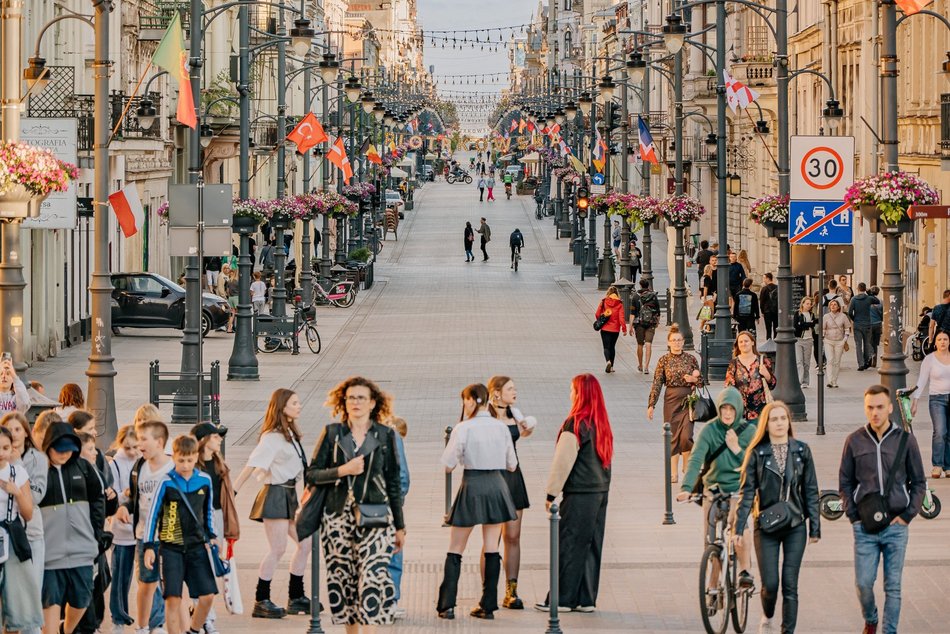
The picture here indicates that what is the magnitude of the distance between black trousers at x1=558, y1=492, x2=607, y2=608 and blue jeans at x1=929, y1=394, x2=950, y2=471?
6780 millimetres

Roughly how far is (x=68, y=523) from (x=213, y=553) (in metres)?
0.91

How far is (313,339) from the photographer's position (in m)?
38.7

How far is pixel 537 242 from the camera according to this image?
8306 centimetres

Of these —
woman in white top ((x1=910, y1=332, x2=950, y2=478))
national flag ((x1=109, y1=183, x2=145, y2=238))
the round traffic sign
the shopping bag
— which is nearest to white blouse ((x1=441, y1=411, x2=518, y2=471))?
the shopping bag

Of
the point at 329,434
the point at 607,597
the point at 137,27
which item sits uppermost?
the point at 137,27

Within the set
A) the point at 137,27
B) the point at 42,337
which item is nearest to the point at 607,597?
the point at 42,337

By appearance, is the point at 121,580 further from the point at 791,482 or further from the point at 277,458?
the point at 791,482

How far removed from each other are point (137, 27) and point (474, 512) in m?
37.9

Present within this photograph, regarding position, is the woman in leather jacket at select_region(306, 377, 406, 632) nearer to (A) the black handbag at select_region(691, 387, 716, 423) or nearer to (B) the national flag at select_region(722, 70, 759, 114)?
(A) the black handbag at select_region(691, 387, 716, 423)

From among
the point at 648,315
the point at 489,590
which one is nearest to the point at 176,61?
the point at 489,590

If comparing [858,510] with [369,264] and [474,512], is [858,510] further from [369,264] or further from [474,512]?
[369,264]

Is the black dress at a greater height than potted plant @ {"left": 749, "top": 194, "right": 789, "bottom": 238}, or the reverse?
potted plant @ {"left": 749, "top": 194, "right": 789, "bottom": 238}

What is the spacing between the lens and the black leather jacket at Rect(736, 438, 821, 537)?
41.2 feet

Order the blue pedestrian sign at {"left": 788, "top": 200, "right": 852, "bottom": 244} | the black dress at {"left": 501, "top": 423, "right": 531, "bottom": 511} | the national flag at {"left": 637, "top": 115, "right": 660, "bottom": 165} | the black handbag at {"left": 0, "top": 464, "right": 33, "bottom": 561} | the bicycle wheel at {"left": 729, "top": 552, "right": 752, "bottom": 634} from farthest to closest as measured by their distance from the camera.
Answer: the national flag at {"left": 637, "top": 115, "right": 660, "bottom": 165}
the blue pedestrian sign at {"left": 788, "top": 200, "right": 852, "bottom": 244}
the black dress at {"left": 501, "top": 423, "right": 531, "bottom": 511}
the bicycle wheel at {"left": 729, "top": 552, "right": 752, "bottom": 634}
the black handbag at {"left": 0, "top": 464, "right": 33, "bottom": 561}
